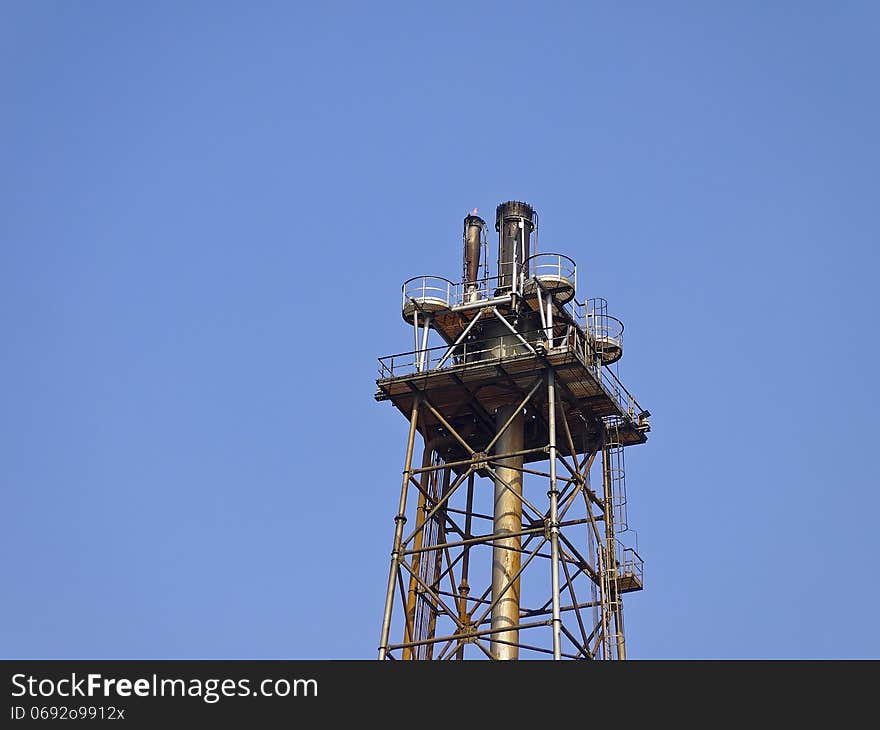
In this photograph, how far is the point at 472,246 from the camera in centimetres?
6184

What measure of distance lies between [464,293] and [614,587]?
1208cm

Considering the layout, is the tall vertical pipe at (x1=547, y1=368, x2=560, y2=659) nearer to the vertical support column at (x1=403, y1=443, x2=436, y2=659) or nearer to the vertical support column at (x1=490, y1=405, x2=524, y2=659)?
the vertical support column at (x1=490, y1=405, x2=524, y2=659)

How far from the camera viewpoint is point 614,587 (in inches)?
2229

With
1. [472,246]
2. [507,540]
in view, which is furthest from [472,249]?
[507,540]

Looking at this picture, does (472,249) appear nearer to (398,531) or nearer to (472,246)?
(472,246)

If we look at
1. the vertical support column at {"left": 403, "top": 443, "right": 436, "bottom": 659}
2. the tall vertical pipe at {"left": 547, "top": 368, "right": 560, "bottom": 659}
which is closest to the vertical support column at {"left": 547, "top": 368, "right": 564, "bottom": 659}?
the tall vertical pipe at {"left": 547, "top": 368, "right": 560, "bottom": 659}

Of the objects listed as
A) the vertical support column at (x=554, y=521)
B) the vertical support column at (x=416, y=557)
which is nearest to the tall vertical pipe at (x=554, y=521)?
the vertical support column at (x=554, y=521)

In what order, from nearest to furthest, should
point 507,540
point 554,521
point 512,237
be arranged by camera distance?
point 554,521
point 507,540
point 512,237

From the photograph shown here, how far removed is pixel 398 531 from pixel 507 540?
12.1 ft

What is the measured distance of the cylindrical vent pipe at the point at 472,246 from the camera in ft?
201

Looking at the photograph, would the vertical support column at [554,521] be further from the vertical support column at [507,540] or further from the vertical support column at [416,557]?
the vertical support column at [416,557]

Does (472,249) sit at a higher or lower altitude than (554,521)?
higher
